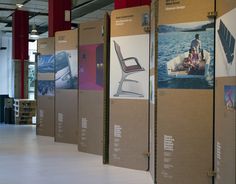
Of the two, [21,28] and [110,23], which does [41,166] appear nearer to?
[110,23]

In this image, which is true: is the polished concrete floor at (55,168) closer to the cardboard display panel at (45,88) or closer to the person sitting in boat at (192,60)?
the cardboard display panel at (45,88)

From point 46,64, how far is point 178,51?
6.11 meters

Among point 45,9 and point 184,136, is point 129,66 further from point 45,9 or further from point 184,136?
point 45,9

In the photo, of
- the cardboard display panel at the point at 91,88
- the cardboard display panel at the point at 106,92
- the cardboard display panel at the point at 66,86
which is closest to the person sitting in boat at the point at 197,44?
the cardboard display panel at the point at 106,92

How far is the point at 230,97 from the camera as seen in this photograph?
13.0 feet

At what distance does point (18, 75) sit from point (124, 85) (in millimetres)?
10262

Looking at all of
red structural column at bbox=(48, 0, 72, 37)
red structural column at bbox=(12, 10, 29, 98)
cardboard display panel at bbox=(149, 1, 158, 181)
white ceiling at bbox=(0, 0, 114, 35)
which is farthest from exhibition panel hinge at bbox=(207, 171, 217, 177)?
red structural column at bbox=(12, 10, 29, 98)

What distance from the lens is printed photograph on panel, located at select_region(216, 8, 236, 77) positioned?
3.87m

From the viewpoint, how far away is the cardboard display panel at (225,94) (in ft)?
12.7

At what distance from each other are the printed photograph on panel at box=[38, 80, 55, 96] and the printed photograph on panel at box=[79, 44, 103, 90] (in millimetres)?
2297

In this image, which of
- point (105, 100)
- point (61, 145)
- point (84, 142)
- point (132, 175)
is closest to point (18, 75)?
point (61, 145)

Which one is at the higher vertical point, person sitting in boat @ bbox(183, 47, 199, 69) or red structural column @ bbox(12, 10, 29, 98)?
red structural column @ bbox(12, 10, 29, 98)

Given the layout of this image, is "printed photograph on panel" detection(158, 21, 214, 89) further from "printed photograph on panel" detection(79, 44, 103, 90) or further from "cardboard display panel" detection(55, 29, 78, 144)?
"cardboard display panel" detection(55, 29, 78, 144)

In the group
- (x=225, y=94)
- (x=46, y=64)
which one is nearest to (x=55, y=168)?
(x=225, y=94)
